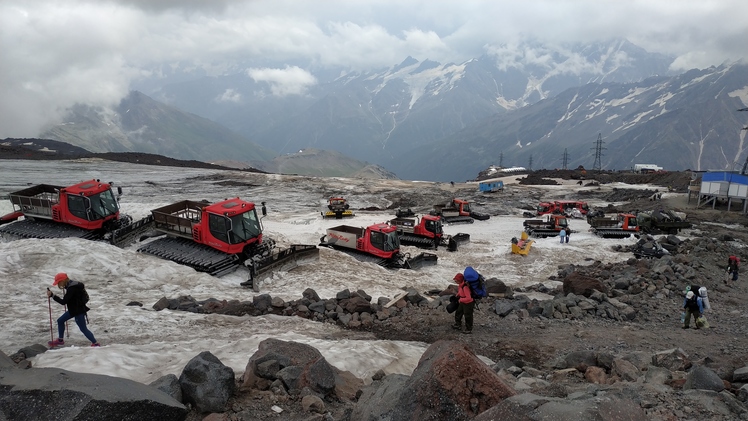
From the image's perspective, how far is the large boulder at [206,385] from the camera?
612 cm

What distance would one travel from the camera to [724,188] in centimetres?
4469

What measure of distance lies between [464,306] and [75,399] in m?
8.65

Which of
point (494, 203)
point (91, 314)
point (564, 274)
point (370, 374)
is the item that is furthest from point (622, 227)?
point (91, 314)

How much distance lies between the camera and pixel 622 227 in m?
32.4

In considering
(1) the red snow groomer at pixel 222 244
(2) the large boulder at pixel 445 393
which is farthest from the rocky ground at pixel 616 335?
(1) the red snow groomer at pixel 222 244

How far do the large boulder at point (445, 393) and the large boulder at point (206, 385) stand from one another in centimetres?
190

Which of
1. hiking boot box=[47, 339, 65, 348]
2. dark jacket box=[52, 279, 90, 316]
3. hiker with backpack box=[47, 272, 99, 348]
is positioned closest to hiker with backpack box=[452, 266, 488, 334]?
hiker with backpack box=[47, 272, 99, 348]

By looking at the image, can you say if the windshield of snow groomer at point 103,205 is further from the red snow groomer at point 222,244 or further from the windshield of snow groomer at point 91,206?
the red snow groomer at point 222,244

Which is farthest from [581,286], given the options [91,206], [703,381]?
[91,206]

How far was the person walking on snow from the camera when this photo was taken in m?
11.7

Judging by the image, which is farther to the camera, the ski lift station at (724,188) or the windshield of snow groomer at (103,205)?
the ski lift station at (724,188)

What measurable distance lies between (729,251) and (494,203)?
95.4 feet

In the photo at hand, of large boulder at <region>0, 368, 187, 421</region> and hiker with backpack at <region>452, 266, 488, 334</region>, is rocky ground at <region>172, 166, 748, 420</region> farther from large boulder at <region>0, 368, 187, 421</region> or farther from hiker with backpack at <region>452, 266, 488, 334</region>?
large boulder at <region>0, 368, 187, 421</region>

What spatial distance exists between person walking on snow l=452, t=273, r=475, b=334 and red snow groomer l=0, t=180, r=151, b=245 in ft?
49.8
